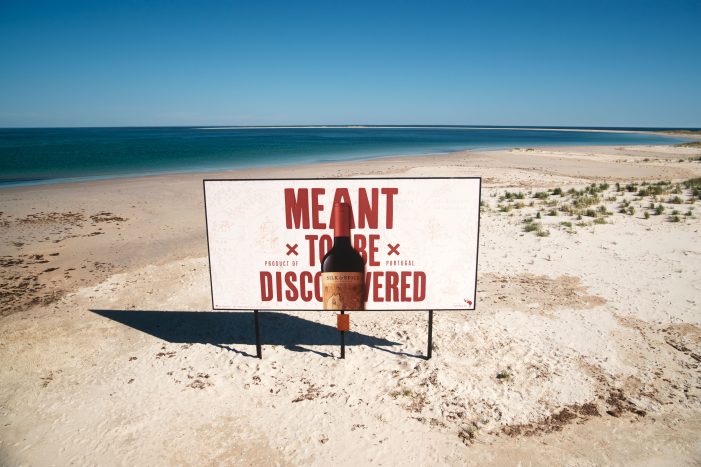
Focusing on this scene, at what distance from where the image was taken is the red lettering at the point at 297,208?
199 inches

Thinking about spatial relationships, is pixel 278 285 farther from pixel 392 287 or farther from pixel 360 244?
pixel 392 287

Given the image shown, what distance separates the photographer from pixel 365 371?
211 inches

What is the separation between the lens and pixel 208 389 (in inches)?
197

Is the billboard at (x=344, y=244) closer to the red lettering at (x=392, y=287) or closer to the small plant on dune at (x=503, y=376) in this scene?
the red lettering at (x=392, y=287)

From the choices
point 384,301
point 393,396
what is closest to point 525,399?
point 393,396

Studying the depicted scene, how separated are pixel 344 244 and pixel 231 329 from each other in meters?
2.93

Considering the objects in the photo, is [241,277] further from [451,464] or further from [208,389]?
[451,464]

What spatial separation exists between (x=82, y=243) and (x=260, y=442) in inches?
427

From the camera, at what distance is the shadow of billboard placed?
6195mm

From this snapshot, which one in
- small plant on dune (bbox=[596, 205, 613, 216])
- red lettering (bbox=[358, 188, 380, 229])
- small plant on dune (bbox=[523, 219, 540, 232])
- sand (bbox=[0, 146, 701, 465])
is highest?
red lettering (bbox=[358, 188, 380, 229])

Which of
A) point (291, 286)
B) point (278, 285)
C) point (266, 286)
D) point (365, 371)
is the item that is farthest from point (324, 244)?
point (365, 371)

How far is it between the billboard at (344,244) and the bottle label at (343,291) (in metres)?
0.01

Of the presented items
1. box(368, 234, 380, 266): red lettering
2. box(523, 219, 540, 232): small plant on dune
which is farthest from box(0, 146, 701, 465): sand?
box(523, 219, 540, 232): small plant on dune

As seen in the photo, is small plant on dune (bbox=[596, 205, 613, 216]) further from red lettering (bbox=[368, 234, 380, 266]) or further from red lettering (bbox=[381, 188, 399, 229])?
red lettering (bbox=[368, 234, 380, 266])
